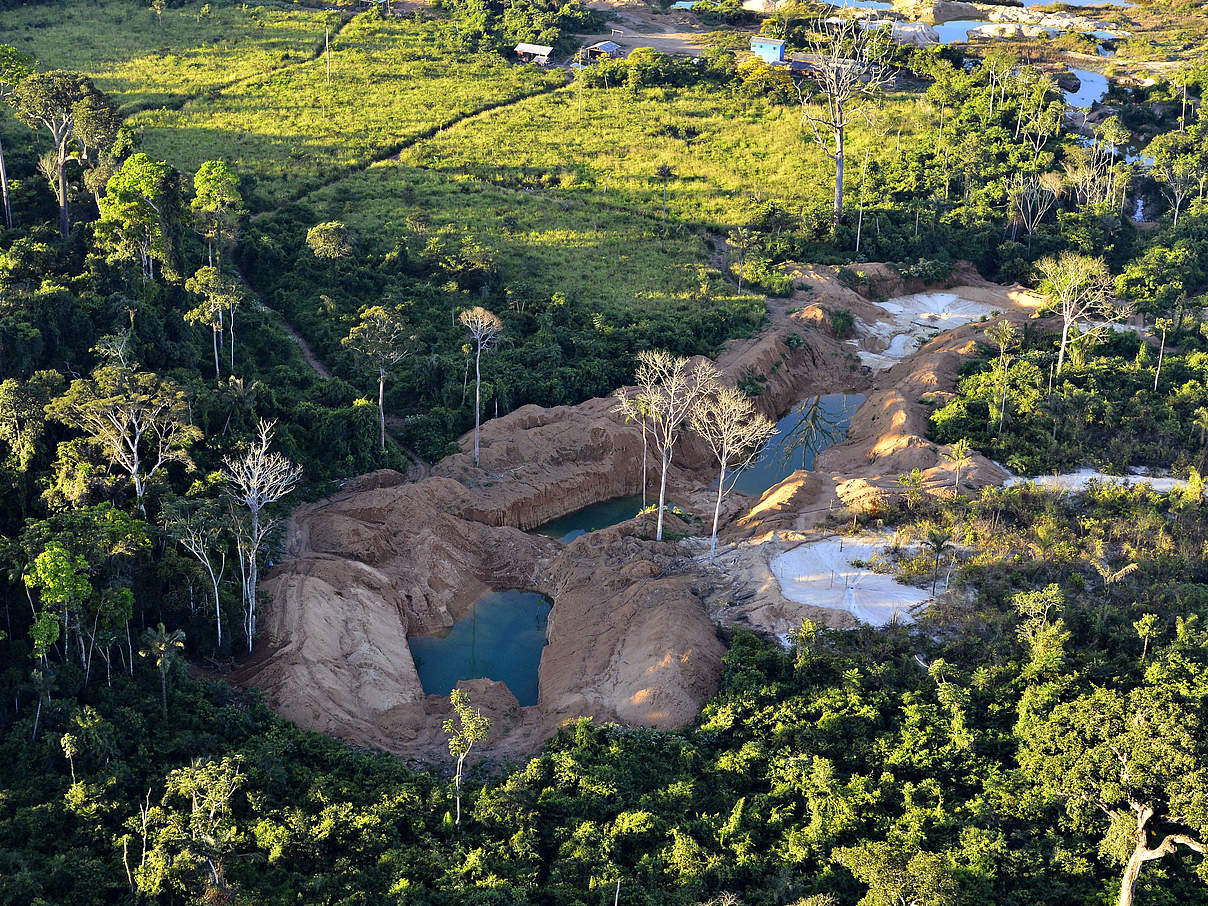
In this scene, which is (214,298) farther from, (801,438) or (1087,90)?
(1087,90)

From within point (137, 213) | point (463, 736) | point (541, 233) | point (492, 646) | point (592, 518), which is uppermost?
point (137, 213)

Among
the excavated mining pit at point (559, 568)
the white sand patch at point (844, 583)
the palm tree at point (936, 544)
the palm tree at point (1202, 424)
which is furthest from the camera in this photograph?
the palm tree at point (1202, 424)

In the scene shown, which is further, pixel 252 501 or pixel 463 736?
pixel 252 501

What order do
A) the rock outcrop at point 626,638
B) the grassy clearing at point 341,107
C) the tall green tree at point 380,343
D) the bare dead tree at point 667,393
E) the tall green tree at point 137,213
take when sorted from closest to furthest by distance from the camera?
the rock outcrop at point 626,638 → the bare dead tree at point 667,393 → the tall green tree at point 380,343 → the tall green tree at point 137,213 → the grassy clearing at point 341,107

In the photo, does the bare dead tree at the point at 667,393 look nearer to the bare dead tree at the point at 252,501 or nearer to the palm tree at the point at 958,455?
the palm tree at the point at 958,455

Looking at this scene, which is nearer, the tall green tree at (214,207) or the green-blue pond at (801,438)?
the green-blue pond at (801,438)

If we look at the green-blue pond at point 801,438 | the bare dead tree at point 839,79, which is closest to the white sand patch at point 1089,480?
the green-blue pond at point 801,438

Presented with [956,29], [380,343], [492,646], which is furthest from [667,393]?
[956,29]
